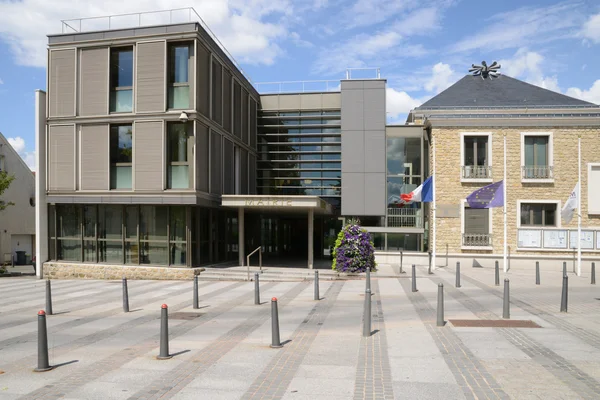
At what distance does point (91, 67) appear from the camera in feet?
70.2

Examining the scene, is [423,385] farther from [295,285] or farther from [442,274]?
[442,274]

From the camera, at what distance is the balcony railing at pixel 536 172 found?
24.4 m

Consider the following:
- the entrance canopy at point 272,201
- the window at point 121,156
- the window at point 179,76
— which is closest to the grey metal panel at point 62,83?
the window at point 121,156

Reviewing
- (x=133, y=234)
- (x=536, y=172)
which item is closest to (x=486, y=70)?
(x=536, y=172)

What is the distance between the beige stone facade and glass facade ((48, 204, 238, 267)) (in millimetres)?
12005

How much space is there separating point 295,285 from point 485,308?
7.43 meters

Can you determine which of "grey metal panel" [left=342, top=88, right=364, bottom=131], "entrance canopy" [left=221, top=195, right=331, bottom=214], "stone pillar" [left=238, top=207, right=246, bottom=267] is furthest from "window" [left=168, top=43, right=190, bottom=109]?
"grey metal panel" [left=342, top=88, right=364, bottom=131]

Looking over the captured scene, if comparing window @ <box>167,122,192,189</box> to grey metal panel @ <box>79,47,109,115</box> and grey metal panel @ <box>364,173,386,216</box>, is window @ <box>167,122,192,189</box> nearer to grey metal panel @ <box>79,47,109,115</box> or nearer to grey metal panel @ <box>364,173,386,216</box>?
grey metal panel @ <box>79,47,109,115</box>

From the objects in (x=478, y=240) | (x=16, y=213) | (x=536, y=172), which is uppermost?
(x=536, y=172)

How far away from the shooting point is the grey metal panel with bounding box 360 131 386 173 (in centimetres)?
2661

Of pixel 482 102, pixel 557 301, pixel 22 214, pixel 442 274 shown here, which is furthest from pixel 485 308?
pixel 22 214

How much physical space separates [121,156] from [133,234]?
11.6 feet

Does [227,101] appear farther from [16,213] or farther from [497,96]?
[16,213]

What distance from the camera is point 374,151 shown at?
87.5 ft
